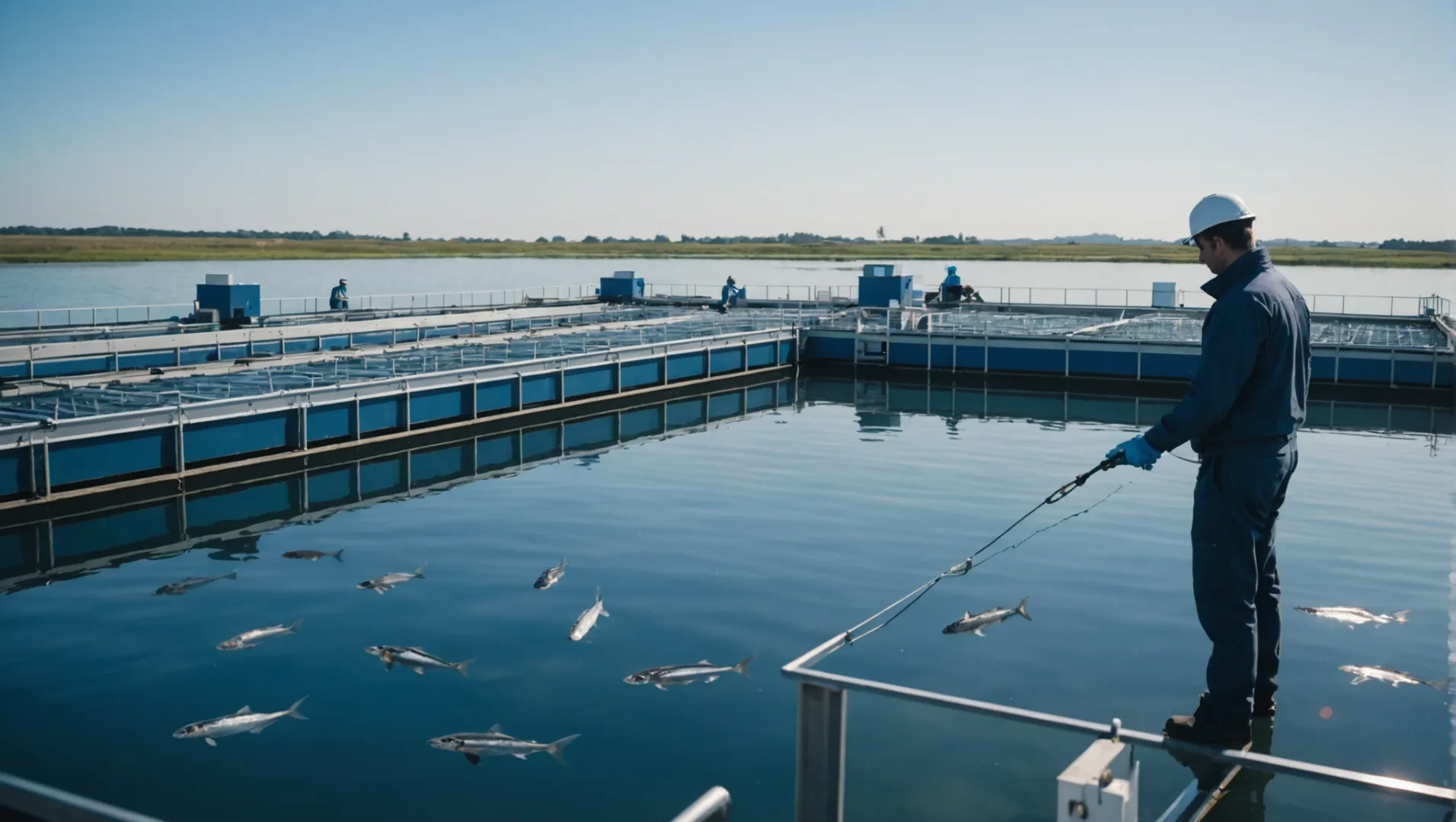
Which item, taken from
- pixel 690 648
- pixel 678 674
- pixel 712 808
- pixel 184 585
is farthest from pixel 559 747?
pixel 184 585

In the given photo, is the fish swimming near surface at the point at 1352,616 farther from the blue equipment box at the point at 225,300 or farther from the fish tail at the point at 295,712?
the blue equipment box at the point at 225,300

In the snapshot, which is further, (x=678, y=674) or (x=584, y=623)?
(x=584, y=623)

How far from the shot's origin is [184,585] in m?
12.6

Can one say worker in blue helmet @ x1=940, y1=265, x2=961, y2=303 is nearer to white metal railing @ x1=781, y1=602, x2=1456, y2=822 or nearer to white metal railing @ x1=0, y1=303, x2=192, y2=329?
white metal railing @ x1=0, y1=303, x2=192, y2=329

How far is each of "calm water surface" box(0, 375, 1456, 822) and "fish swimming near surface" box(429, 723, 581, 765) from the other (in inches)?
3.3

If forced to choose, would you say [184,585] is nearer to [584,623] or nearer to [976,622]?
[584,623]

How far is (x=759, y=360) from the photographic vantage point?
32.4m

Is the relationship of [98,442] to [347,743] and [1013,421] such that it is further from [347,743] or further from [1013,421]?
[1013,421]

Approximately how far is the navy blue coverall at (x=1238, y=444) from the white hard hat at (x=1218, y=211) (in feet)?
0.90

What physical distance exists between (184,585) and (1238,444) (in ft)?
34.1

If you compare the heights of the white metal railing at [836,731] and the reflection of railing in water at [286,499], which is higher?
the white metal railing at [836,731]

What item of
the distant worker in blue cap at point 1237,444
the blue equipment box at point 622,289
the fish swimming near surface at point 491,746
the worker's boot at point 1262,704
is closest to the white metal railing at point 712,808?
the distant worker in blue cap at point 1237,444

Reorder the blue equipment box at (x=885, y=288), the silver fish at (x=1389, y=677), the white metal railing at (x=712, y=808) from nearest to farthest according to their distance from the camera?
the white metal railing at (x=712, y=808)
the silver fish at (x=1389, y=677)
the blue equipment box at (x=885, y=288)

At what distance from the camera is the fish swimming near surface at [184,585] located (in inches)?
492
